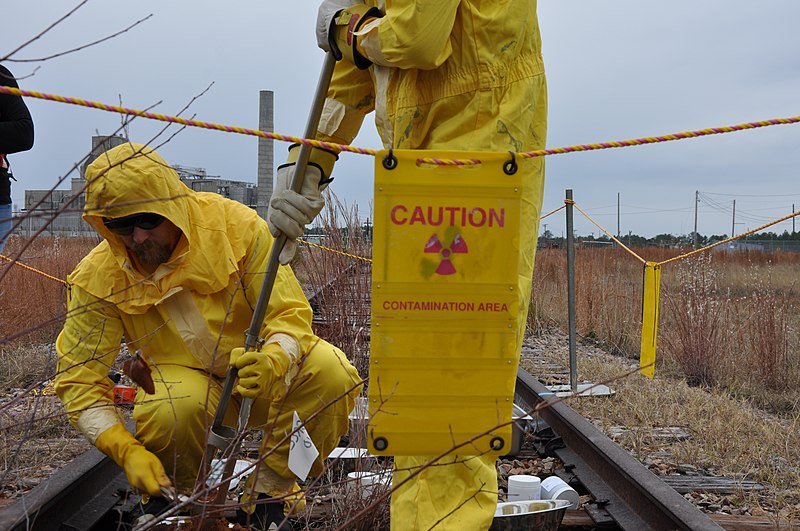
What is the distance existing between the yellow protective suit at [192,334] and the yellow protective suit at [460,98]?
2.26ft

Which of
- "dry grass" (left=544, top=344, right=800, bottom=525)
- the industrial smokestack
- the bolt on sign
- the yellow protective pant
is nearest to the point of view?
the bolt on sign

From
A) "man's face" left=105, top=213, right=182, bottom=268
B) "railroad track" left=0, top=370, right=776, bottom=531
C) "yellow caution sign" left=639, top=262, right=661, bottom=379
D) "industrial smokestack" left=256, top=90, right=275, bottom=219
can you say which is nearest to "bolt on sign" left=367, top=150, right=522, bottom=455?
"railroad track" left=0, top=370, right=776, bottom=531

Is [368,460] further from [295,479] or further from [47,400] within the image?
[47,400]

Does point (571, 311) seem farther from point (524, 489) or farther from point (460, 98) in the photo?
point (460, 98)

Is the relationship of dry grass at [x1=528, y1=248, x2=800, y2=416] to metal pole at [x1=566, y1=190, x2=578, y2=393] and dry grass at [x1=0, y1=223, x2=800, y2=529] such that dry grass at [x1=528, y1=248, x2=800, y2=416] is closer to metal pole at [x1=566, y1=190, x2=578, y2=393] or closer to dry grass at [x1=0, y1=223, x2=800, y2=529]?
dry grass at [x1=0, y1=223, x2=800, y2=529]

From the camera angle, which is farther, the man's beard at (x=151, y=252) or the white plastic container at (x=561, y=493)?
the white plastic container at (x=561, y=493)

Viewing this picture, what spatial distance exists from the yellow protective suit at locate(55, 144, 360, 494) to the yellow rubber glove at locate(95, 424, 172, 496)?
6cm

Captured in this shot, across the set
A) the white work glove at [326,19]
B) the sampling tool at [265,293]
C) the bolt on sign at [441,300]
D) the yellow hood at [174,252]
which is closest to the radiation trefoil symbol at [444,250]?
the bolt on sign at [441,300]

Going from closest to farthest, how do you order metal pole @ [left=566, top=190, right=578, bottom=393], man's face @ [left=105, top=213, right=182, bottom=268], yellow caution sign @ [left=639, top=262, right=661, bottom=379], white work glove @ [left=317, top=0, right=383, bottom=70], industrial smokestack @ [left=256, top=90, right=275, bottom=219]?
white work glove @ [left=317, top=0, right=383, bottom=70]
man's face @ [left=105, top=213, right=182, bottom=268]
yellow caution sign @ [left=639, top=262, right=661, bottom=379]
metal pole @ [left=566, top=190, right=578, bottom=393]
industrial smokestack @ [left=256, top=90, right=275, bottom=219]

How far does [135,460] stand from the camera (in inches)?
104

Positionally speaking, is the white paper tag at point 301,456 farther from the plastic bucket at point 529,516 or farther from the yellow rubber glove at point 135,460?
the plastic bucket at point 529,516

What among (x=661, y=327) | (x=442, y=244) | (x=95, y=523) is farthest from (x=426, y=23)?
(x=661, y=327)

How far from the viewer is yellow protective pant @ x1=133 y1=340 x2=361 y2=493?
281 cm

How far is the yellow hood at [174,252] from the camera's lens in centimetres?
261
